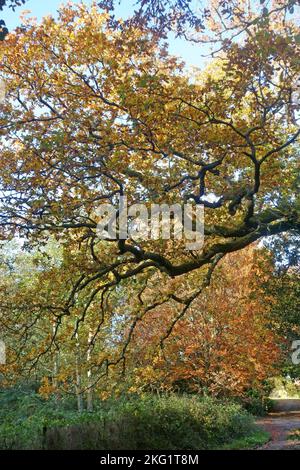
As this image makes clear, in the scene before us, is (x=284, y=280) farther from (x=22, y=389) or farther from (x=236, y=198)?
(x=22, y=389)

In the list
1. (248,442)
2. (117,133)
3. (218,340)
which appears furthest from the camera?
(218,340)

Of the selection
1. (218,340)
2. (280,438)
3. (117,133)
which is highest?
A: (117,133)

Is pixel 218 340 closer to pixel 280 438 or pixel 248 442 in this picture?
pixel 280 438

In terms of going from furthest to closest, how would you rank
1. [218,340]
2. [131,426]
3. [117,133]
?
[218,340] < [131,426] < [117,133]

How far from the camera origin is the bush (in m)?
9.59

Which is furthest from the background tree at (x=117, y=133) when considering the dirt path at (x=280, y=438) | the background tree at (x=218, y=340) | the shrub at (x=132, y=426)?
the background tree at (x=218, y=340)

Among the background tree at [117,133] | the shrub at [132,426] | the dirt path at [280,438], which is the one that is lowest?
the dirt path at [280,438]

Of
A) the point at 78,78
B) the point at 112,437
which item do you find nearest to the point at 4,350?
the point at 112,437

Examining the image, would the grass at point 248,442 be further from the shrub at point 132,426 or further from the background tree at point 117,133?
the background tree at point 117,133

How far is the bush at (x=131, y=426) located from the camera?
31.4 ft

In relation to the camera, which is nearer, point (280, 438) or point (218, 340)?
point (280, 438)

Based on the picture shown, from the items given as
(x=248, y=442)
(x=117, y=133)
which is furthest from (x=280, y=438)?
(x=117, y=133)

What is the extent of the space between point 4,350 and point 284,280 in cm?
687

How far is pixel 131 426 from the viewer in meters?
11.7
